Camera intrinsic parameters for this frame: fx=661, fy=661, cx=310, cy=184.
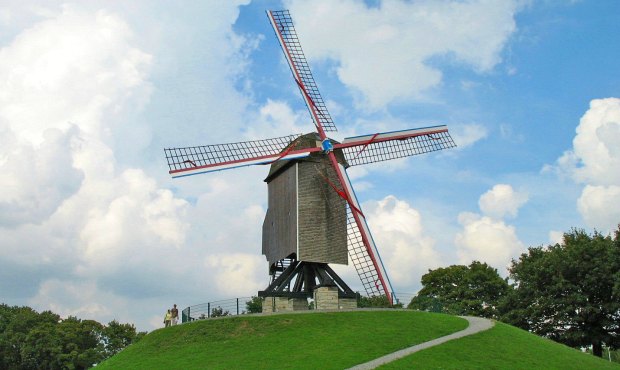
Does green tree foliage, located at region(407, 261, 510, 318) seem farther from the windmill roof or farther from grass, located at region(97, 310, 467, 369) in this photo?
grass, located at region(97, 310, 467, 369)

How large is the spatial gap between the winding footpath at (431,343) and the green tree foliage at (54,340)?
48.9 meters

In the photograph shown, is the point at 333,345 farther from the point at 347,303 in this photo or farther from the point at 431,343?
the point at 347,303

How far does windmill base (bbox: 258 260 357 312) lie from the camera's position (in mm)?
37562

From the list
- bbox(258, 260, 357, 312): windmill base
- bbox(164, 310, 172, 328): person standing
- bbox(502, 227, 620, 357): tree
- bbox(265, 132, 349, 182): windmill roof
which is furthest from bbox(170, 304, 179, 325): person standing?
bbox(502, 227, 620, 357): tree

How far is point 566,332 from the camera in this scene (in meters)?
46.7

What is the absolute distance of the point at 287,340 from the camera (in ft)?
101

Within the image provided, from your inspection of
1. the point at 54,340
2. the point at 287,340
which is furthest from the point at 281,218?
the point at 54,340

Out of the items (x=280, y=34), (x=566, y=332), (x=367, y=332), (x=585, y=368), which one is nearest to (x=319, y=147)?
(x=280, y=34)

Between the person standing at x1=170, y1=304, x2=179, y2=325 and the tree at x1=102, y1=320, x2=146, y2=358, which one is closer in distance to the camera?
the person standing at x1=170, y1=304, x2=179, y2=325

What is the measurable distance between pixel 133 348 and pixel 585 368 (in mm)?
22646

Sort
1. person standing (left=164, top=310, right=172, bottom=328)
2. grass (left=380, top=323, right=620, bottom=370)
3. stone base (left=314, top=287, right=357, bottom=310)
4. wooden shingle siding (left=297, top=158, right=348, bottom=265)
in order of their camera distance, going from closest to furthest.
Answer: grass (left=380, top=323, right=620, bottom=370), stone base (left=314, top=287, right=357, bottom=310), wooden shingle siding (left=297, top=158, right=348, bottom=265), person standing (left=164, top=310, right=172, bottom=328)

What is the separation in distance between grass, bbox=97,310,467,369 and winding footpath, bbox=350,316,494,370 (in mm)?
395

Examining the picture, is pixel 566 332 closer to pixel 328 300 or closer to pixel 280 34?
pixel 328 300

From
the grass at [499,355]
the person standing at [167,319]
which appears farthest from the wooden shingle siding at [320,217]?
the grass at [499,355]
